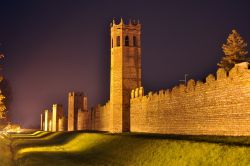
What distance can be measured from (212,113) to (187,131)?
132 inches

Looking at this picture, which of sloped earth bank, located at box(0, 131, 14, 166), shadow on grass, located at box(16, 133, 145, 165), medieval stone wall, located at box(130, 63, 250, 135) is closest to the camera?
medieval stone wall, located at box(130, 63, 250, 135)

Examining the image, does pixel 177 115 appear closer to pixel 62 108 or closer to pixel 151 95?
pixel 151 95

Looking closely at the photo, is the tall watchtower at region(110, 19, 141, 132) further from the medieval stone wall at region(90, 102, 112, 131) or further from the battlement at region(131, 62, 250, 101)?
the battlement at region(131, 62, 250, 101)

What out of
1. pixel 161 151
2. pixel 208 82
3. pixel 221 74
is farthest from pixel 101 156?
pixel 221 74

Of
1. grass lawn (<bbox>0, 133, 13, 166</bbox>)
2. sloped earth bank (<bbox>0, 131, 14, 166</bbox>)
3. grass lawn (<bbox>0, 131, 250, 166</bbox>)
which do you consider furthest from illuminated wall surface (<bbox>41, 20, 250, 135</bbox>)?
grass lawn (<bbox>0, 133, 13, 166</bbox>)

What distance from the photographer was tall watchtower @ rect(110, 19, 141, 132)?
127ft

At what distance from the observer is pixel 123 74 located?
3881 centimetres

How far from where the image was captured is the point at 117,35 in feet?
133

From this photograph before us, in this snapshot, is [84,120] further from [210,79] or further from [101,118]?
[210,79]

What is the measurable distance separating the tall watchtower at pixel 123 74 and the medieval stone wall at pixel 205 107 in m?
4.98

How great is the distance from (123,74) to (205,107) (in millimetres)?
15954

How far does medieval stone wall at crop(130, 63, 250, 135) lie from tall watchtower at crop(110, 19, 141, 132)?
4.98 meters

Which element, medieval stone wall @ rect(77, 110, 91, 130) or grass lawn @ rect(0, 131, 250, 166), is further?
medieval stone wall @ rect(77, 110, 91, 130)

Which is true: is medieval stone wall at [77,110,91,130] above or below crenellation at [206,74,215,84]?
below
